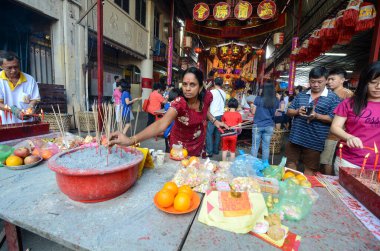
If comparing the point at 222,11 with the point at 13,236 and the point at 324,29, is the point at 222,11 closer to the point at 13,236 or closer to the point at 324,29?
the point at 324,29

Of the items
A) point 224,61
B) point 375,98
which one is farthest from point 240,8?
point 375,98

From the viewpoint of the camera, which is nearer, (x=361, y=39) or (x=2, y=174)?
(x=2, y=174)

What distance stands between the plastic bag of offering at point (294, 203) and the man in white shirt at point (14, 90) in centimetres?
246

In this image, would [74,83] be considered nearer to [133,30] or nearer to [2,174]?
[133,30]

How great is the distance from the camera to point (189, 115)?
1.75 meters

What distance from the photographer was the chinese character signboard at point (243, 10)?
6.29 meters

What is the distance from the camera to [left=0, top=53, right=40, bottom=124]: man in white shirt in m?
1.97

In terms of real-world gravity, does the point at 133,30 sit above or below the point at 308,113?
above

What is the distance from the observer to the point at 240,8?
6.34m

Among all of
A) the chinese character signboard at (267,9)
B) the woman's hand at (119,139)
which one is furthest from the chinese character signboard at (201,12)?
the woman's hand at (119,139)

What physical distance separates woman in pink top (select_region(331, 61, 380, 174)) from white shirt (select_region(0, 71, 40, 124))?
313cm

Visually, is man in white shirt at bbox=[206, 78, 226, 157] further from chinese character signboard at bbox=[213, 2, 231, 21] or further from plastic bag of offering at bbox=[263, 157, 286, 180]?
chinese character signboard at bbox=[213, 2, 231, 21]

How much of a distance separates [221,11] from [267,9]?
4.99 feet

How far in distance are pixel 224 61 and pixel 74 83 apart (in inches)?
289
